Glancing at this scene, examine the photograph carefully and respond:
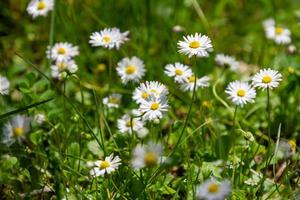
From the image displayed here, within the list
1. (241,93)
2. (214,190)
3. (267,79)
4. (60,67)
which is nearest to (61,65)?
(60,67)

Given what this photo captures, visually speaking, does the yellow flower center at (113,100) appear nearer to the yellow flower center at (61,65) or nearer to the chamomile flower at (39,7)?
the yellow flower center at (61,65)

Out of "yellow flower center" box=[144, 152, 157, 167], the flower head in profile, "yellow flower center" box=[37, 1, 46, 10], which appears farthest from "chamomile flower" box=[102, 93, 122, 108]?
the flower head in profile

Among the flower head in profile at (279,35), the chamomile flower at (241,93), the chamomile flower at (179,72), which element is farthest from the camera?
the flower head in profile at (279,35)

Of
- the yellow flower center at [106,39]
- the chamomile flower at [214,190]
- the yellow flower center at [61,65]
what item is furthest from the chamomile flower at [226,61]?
the chamomile flower at [214,190]

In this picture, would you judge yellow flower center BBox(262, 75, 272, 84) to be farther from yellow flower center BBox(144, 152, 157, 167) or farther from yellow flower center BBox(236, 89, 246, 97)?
yellow flower center BBox(144, 152, 157, 167)

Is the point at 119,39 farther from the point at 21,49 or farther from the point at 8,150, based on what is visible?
the point at 21,49

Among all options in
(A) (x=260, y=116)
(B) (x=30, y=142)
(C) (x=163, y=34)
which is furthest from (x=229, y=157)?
(C) (x=163, y=34)
